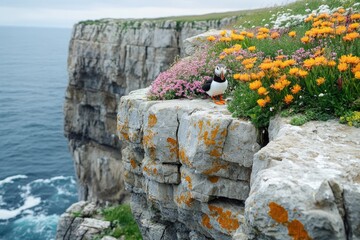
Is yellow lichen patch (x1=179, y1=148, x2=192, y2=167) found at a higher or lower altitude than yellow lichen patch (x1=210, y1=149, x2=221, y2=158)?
lower

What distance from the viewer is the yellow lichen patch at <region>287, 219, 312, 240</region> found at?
4574 millimetres

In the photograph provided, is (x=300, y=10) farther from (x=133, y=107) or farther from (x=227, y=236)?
(x=227, y=236)

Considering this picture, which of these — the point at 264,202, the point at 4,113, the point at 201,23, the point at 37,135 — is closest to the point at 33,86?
the point at 4,113

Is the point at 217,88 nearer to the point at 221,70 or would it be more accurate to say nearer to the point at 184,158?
the point at 221,70

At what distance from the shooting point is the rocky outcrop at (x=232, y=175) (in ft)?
15.5

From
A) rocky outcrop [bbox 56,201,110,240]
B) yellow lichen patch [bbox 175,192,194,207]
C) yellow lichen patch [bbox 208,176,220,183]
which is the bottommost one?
rocky outcrop [bbox 56,201,110,240]

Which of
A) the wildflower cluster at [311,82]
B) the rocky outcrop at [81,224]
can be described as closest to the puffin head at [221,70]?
the wildflower cluster at [311,82]

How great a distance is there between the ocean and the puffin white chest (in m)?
29.8

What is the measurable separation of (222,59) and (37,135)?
57.9 m

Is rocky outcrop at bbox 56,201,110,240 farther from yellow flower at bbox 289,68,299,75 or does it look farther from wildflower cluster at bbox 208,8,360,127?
yellow flower at bbox 289,68,299,75

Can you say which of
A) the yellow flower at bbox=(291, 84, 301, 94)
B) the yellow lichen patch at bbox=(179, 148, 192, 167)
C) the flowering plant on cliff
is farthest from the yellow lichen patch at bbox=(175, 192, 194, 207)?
the yellow flower at bbox=(291, 84, 301, 94)

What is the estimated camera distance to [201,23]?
33.8 meters

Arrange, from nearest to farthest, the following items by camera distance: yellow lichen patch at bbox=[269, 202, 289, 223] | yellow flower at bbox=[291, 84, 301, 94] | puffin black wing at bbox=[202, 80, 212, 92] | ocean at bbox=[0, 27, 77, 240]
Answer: yellow lichen patch at bbox=[269, 202, 289, 223], yellow flower at bbox=[291, 84, 301, 94], puffin black wing at bbox=[202, 80, 212, 92], ocean at bbox=[0, 27, 77, 240]

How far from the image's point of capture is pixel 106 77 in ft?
121
